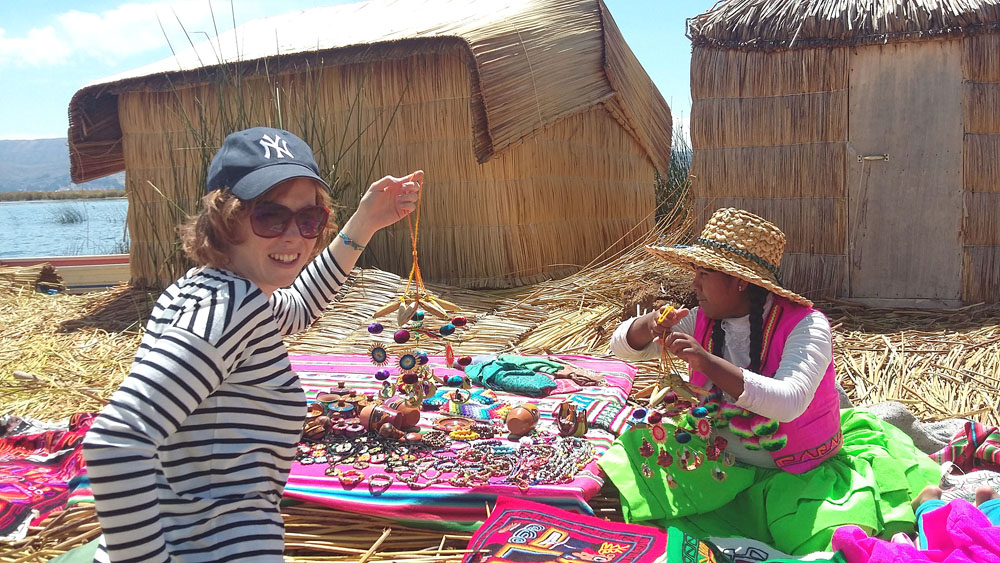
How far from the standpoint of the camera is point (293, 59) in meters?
6.65

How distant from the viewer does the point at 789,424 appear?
8.00ft

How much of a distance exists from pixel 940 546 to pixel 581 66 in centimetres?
549

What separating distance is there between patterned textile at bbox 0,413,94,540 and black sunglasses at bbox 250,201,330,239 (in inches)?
59.5

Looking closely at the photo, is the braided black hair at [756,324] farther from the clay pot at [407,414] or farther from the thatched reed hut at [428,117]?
the thatched reed hut at [428,117]

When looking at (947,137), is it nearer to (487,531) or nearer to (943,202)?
(943,202)

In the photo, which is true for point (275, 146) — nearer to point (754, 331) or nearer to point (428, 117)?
point (754, 331)

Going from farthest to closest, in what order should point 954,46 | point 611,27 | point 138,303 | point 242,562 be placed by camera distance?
point 611,27 < point 138,303 < point 954,46 < point 242,562

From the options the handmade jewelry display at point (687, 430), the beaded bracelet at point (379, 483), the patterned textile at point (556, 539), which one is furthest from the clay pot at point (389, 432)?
the handmade jewelry display at point (687, 430)

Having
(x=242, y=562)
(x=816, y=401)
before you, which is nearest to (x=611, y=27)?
(x=816, y=401)

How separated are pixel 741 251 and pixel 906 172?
12.7 feet

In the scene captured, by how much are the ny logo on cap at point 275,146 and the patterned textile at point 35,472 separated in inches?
63.3

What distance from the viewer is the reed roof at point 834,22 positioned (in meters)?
5.33

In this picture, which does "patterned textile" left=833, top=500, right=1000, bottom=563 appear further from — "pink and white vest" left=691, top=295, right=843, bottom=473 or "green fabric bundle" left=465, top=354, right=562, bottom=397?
"green fabric bundle" left=465, top=354, right=562, bottom=397

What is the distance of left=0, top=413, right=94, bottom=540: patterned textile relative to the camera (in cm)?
251
